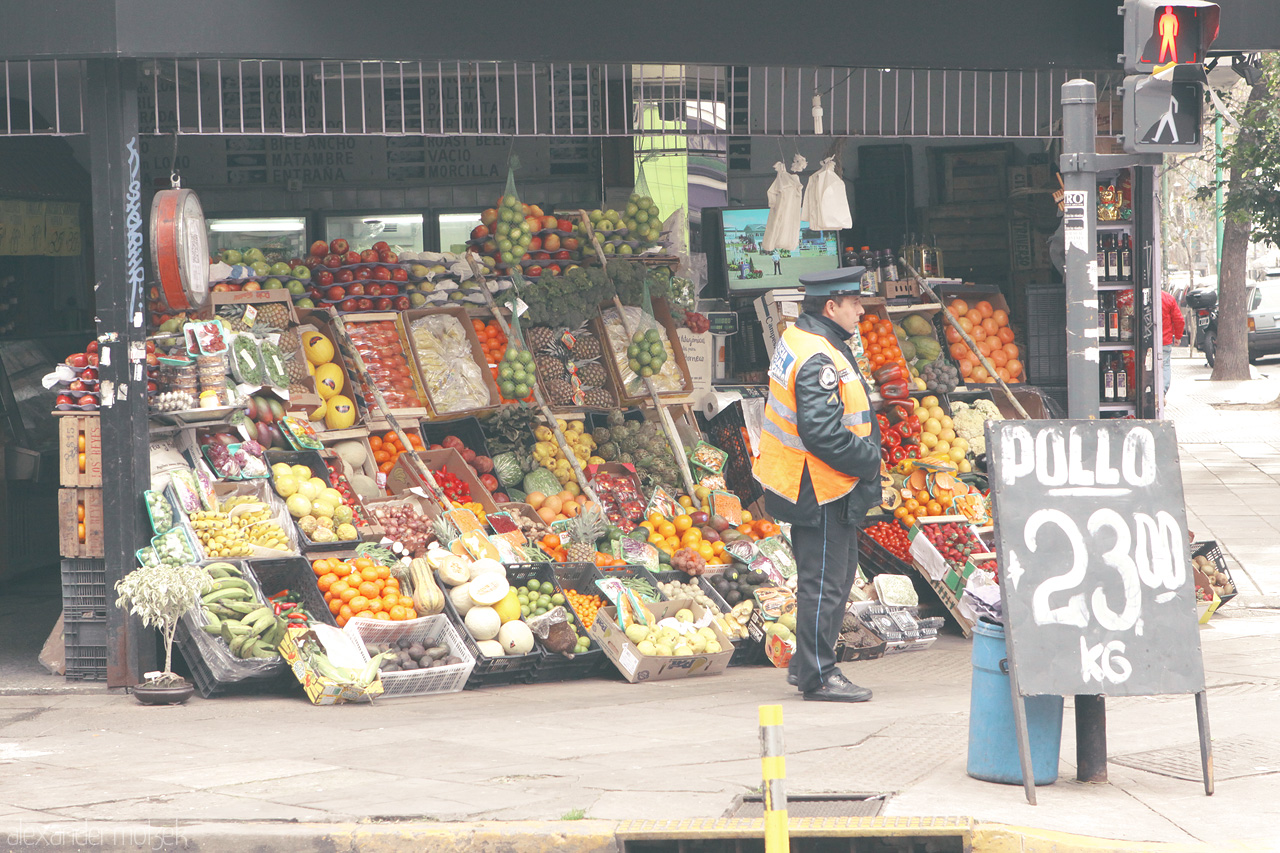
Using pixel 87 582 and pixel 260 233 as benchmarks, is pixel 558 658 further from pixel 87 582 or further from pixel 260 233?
pixel 260 233

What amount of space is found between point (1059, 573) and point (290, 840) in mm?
3074

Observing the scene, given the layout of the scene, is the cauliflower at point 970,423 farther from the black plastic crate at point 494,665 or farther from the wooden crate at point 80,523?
the wooden crate at point 80,523

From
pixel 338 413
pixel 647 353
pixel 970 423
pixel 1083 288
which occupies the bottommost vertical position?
pixel 970 423

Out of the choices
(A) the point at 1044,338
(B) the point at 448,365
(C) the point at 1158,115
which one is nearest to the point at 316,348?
(B) the point at 448,365

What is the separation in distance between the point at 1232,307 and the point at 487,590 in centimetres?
2218

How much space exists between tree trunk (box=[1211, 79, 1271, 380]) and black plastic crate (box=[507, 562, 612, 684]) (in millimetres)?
18181

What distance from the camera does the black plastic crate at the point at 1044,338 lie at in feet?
39.6

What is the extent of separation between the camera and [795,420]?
7180 millimetres

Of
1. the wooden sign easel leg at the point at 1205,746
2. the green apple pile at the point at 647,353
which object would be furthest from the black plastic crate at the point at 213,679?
the wooden sign easel leg at the point at 1205,746

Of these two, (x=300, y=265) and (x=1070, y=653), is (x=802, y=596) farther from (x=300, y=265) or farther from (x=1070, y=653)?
(x=300, y=265)

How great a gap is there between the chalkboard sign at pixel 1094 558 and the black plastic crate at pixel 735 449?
5276 mm

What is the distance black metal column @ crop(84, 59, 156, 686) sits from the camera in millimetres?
7758

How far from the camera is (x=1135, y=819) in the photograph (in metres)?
5.19

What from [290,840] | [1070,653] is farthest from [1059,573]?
[290,840]
